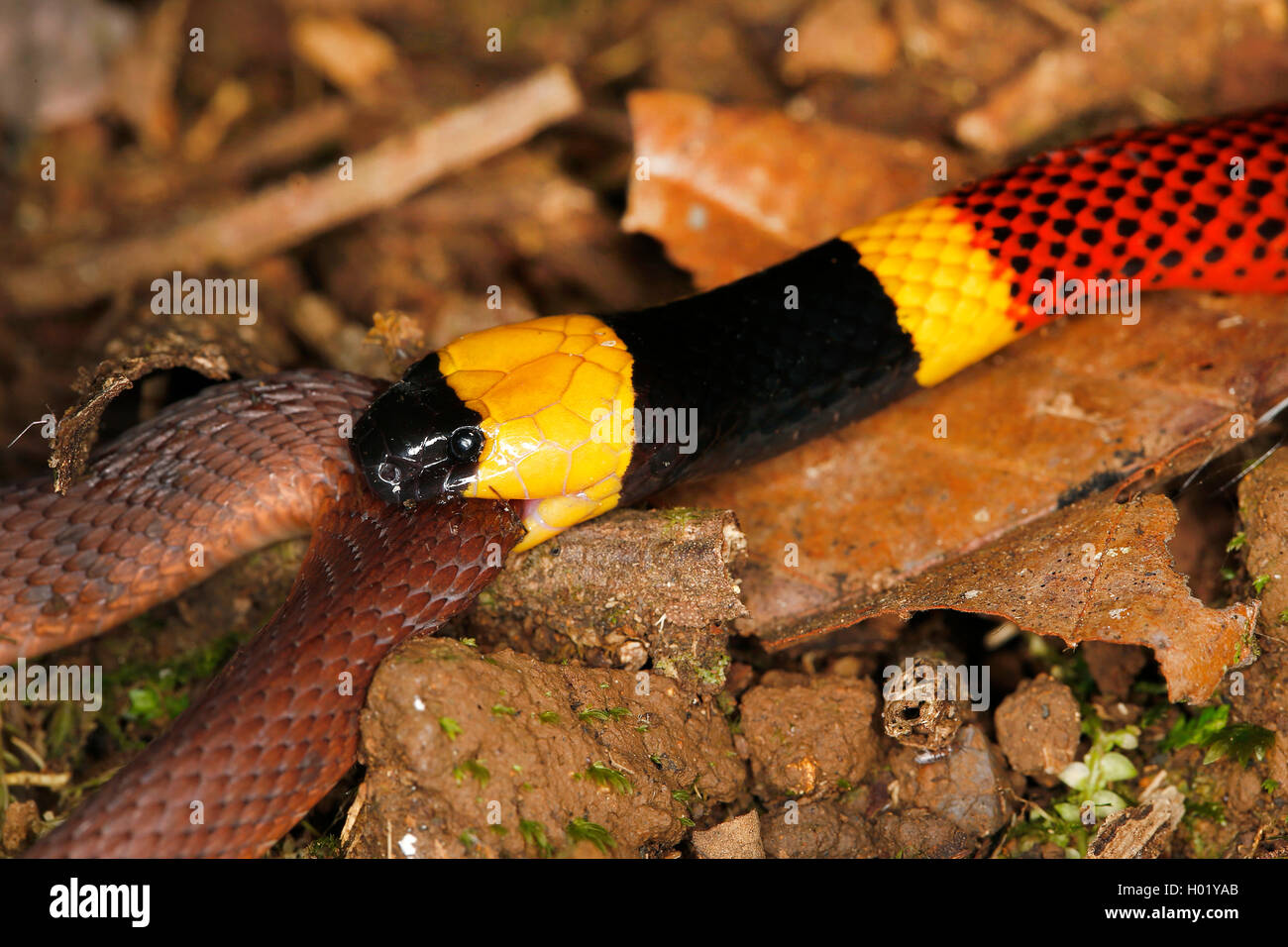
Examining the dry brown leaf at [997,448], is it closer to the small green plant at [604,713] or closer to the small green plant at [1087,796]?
the small green plant at [604,713]

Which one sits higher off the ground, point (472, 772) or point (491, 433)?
point (491, 433)

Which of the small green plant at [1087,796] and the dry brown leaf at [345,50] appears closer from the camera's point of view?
the small green plant at [1087,796]

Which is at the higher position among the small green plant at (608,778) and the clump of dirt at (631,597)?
the clump of dirt at (631,597)

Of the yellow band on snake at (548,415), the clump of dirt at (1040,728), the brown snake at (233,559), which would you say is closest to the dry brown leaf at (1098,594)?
the clump of dirt at (1040,728)

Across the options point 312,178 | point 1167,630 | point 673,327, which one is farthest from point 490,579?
point 312,178

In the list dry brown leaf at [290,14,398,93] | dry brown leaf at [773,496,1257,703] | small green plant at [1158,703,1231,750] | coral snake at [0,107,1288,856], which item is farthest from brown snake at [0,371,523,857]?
dry brown leaf at [290,14,398,93]
